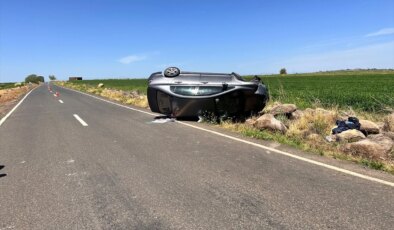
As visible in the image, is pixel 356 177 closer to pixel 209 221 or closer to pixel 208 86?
pixel 209 221

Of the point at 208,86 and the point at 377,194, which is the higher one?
the point at 208,86

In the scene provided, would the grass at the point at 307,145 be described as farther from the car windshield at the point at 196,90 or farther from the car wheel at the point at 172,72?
the car wheel at the point at 172,72

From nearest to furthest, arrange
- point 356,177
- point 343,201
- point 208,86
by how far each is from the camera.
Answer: point 343,201, point 356,177, point 208,86

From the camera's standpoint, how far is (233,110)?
12328 mm

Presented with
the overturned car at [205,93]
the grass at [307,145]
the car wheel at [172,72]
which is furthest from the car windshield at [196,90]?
the grass at [307,145]

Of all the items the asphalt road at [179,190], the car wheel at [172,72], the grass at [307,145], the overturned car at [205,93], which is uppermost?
the car wheel at [172,72]

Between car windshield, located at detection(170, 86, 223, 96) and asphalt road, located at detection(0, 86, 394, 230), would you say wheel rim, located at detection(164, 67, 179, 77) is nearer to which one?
car windshield, located at detection(170, 86, 223, 96)

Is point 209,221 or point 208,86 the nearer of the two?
point 209,221

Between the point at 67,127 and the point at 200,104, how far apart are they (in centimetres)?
439

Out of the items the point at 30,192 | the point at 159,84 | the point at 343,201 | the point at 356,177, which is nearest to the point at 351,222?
the point at 343,201

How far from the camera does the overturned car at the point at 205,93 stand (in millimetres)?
12055

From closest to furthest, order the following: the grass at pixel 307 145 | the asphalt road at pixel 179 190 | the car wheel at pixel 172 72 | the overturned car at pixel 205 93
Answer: the asphalt road at pixel 179 190 < the grass at pixel 307 145 < the overturned car at pixel 205 93 < the car wheel at pixel 172 72

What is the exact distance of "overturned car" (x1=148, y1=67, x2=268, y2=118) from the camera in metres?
12.1

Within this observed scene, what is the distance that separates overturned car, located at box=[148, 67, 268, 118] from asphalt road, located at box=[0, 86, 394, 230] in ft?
11.1
